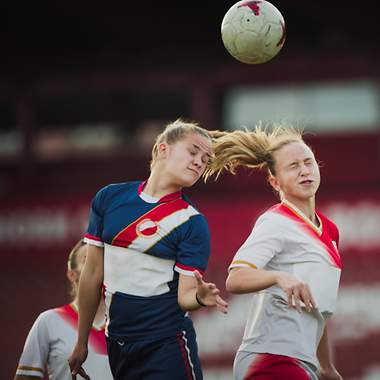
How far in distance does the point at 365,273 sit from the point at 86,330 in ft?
27.8

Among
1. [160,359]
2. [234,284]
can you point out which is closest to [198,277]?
[234,284]

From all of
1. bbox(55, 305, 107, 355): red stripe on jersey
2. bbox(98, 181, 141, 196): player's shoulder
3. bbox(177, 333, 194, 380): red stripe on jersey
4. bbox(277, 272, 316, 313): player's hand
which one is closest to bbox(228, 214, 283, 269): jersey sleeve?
bbox(277, 272, 316, 313): player's hand

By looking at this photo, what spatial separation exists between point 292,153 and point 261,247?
0.61 meters

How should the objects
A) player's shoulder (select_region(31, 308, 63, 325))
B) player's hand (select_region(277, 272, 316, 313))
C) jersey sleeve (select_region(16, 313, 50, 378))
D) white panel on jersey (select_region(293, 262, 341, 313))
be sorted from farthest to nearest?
player's shoulder (select_region(31, 308, 63, 325)) < jersey sleeve (select_region(16, 313, 50, 378)) < white panel on jersey (select_region(293, 262, 341, 313)) < player's hand (select_region(277, 272, 316, 313))

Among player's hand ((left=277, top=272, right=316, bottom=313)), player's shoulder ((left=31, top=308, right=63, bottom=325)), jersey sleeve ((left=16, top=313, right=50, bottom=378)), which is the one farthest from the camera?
player's shoulder ((left=31, top=308, right=63, bottom=325))

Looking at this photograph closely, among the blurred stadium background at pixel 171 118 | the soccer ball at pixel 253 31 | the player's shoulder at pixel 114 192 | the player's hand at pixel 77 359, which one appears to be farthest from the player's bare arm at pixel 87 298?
the blurred stadium background at pixel 171 118

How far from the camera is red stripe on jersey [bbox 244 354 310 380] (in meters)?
4.23

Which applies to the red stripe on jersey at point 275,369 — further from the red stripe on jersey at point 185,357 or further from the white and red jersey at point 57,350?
the white and red jersey at point 57,350

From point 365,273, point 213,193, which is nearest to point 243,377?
point 365,273

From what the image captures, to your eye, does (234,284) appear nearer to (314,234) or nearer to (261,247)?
(261,247)

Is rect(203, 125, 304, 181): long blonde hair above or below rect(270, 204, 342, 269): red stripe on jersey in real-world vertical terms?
above

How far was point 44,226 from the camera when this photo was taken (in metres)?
14.0

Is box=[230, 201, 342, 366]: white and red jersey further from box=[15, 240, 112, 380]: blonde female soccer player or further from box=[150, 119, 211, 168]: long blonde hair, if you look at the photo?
box=[15, 240, 112, 380]: blonde female soccer player

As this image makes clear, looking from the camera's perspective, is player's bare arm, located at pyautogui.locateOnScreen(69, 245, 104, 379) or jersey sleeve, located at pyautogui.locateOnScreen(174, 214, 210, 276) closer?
jersey sleeve, located at pyautogui.locateOnScreen(174, 214, 210, 276)
